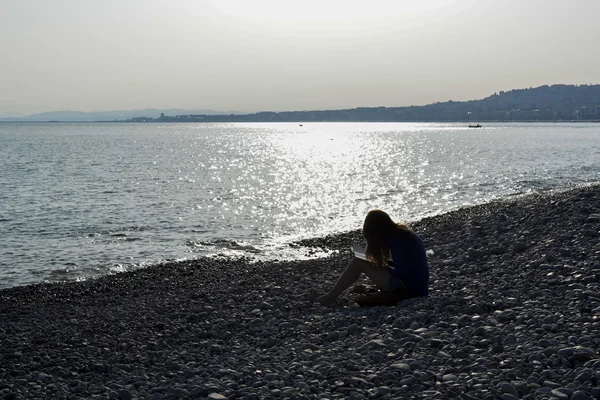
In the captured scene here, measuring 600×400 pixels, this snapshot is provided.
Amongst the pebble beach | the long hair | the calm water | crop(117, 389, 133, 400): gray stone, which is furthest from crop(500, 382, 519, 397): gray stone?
the calm water

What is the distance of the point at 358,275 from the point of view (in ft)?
34.8

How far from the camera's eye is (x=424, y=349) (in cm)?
764

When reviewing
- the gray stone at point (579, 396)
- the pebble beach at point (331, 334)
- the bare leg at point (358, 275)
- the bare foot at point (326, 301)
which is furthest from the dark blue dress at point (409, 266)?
the gray stone at point (579, 396)

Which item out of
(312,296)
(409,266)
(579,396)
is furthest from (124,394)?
(579,396)

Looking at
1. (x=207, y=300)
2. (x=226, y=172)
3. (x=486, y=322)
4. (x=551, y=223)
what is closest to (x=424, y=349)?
(x=486, y=322)

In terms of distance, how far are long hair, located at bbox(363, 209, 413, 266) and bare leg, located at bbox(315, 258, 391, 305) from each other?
0.31 metres

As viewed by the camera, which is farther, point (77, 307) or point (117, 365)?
point (77, 307)

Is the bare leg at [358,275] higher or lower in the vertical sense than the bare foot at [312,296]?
higher

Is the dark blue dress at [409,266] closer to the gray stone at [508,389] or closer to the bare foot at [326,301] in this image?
the bare foot at [326,301]

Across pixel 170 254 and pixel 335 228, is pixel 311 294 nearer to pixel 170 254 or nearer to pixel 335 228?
pixel 170 254

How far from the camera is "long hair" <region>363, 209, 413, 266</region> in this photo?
10023mm

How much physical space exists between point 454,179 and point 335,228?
24652 millimetres

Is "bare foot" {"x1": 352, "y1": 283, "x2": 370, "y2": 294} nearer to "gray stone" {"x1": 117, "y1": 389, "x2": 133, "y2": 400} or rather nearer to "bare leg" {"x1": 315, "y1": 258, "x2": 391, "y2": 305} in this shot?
"bare leg" {"x1": 315, "y1": 258, "x2": 391, "y2": 305}

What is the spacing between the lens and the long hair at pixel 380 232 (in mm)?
10023
